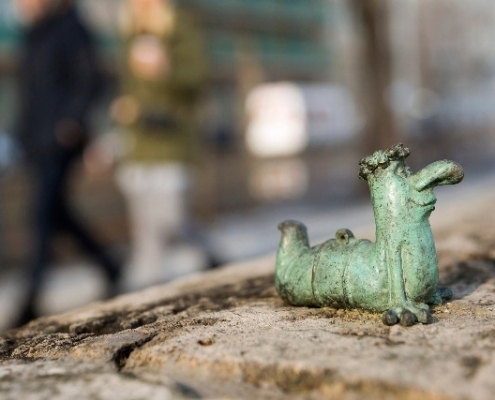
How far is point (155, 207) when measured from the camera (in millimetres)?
4258

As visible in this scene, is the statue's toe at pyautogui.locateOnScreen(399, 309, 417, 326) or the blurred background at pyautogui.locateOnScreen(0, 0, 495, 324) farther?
the blurred background at pyautogui.locateOnScreen(0, 0, 495, 324)

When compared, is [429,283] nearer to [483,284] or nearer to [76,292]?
[483,284]

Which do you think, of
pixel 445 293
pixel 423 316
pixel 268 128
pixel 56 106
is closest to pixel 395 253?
pixel 423 316

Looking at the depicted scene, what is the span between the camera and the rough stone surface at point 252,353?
118cm

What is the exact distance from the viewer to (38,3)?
163 inches

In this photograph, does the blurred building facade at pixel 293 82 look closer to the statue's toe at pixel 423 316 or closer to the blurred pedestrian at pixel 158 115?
the blurred pedestrian at pixel 158 115

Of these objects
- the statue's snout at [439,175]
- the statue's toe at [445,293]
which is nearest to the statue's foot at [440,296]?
the statue's toe at [445,293]

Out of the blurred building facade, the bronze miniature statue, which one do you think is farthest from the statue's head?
the blurred building facade

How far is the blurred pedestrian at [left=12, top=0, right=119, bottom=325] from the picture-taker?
3.97m

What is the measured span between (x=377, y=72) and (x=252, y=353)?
25.9 ft

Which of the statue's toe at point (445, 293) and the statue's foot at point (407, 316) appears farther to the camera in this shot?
the statue's toe at point (445, 293)

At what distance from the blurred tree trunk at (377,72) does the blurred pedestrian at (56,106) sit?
5091 mm

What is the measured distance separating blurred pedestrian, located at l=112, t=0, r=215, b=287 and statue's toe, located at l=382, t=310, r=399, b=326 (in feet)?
9.45

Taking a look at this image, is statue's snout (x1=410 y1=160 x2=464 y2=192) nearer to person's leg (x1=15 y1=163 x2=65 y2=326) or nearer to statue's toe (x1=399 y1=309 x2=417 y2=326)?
statue's toe (x1=399 y1=309 x2=417 y2=326)
